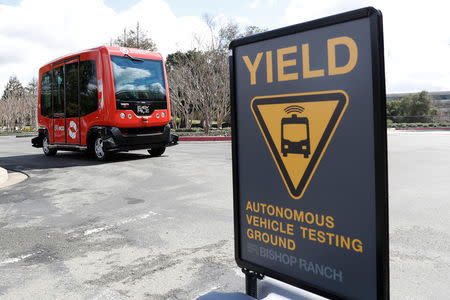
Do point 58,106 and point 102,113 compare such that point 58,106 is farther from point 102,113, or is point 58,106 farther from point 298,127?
point 298,127

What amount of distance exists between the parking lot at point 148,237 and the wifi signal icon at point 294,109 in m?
1.78

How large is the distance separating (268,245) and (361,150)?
834 mm

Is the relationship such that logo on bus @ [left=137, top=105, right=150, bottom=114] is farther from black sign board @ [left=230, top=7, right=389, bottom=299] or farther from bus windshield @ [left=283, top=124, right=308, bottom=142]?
bus windshield @ [left=283, top=124, right=308, bottom=142]

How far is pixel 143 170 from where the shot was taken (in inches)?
416

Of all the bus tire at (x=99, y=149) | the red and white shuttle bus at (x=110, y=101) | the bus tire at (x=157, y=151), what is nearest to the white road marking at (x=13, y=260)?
the red and white shuttle bus at (x=110, y=101)

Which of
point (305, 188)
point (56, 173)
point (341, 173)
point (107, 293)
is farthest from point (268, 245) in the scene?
point (56, 173)

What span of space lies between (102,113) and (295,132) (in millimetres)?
10848

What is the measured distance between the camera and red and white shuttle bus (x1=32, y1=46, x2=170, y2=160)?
11984 mm

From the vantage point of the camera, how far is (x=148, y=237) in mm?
4715

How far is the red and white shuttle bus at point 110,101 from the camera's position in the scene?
12.0 meters

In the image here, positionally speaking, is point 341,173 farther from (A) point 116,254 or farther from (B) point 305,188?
(A) point 116,254

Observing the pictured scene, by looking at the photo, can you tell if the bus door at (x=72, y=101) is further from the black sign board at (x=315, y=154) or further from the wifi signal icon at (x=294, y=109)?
the wifi signal icon at (x=294, y=109)

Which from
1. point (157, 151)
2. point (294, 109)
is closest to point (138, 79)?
point (157, 151)

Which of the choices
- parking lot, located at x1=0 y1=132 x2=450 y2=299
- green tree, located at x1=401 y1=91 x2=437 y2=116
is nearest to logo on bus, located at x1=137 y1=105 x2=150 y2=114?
parking lot, located at x1=0 y1=132 x2=450 y2=299
